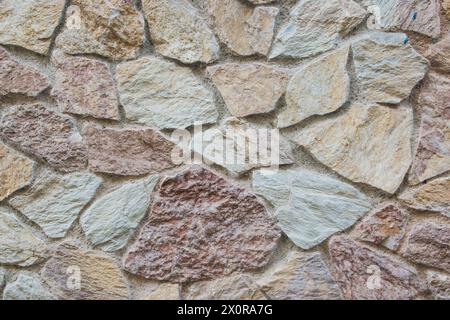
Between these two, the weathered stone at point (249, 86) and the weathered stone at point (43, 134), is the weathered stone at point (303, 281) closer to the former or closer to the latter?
the weathered stone at point (249, 86)

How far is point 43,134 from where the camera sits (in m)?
1.21

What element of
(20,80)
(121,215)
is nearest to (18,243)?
(121,215)

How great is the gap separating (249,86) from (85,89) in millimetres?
416

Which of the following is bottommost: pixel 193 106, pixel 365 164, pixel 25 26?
pixel 365 164

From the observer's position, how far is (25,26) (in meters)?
1.21

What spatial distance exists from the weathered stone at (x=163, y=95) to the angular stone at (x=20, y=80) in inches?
7.9

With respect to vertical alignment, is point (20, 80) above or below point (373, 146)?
above

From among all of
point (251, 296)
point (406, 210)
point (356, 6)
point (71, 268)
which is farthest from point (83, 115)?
point (406, 210)

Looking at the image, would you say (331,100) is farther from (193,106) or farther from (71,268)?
(71,268)

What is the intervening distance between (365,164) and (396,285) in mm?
304

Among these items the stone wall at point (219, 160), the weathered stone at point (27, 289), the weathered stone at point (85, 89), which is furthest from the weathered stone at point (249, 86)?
the weathered stone at point (27, 289)

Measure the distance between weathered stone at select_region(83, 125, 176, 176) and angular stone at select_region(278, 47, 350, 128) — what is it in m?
0.31

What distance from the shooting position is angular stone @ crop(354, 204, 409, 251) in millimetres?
1164

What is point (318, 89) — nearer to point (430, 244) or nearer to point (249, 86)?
point (249, 86)
